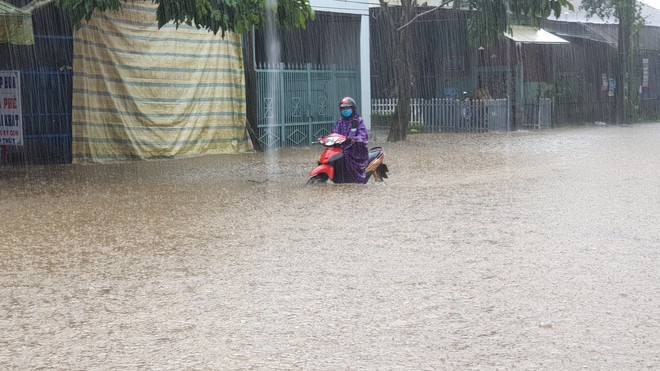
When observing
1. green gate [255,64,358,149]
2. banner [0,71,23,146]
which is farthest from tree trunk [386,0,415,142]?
banner [0,71,23,146]

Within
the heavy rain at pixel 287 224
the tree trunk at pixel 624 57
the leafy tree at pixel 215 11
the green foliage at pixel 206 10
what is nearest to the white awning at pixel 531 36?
the heavy rain at pixel 287 224

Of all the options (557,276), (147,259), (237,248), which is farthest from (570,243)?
(147,259)

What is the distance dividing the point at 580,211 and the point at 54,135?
447 inches

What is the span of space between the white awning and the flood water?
1544 centimetres

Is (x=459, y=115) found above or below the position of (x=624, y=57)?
below

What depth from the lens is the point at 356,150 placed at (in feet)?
45.0

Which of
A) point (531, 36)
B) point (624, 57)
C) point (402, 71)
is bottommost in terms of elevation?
point (402, 71)

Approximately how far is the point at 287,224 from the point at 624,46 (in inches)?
999

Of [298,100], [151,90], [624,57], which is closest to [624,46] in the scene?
[624,57]

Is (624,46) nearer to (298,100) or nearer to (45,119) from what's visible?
(298,100)

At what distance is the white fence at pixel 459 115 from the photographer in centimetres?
2831

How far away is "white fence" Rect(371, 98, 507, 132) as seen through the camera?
28312 mm

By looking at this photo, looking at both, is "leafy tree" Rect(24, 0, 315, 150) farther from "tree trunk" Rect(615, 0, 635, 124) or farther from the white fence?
"tree trunk" Rect(615, 0, 635, 124)

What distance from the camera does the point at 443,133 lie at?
92.6ft
